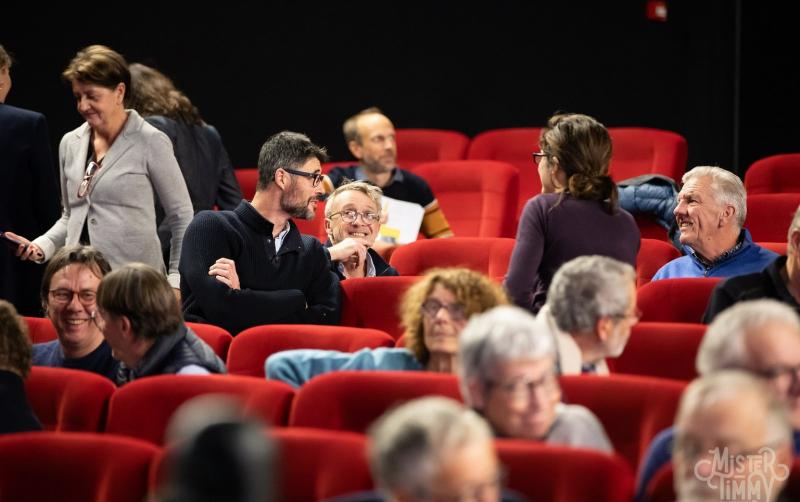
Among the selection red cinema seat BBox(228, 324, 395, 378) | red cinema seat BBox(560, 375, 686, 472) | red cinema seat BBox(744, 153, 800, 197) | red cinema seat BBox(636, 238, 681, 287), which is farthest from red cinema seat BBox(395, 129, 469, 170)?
red cinema seat BBox(560, 375, 686, 472)

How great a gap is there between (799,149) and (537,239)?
4.05m

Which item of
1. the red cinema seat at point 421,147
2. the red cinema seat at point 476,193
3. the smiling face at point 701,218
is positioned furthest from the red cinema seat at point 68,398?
the red cinema seat at point 421,147

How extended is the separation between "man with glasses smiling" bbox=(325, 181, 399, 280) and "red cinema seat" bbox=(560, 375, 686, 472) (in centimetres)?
195

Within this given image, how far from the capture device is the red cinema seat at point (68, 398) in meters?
3.12

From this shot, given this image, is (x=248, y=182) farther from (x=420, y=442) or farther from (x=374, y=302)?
(x=420, y=442)

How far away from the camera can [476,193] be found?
262 inches

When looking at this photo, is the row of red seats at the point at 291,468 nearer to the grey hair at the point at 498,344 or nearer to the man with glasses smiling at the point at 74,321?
the grey hair at the point at 498,344

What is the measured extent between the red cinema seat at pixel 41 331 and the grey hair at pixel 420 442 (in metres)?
2.11

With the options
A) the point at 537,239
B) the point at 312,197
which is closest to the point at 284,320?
the point at 312,197

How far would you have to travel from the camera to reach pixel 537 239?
3854 millimetres

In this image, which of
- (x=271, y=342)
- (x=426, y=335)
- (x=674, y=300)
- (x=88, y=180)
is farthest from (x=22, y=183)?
(x=674, y=300)

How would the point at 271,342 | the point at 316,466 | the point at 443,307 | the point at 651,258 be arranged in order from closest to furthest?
the point at 316,466
the point at 443,307
the point at 271,342
the point at 651,258

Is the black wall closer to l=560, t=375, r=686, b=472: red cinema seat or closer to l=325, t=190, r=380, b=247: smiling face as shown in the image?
A: l=325, t=190, r=380, b=247: smiling face

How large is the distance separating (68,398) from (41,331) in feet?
2.83
